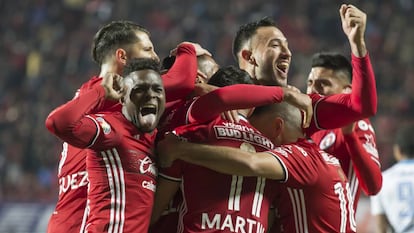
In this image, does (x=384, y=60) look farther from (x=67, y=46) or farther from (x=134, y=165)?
(x=134, y=165)

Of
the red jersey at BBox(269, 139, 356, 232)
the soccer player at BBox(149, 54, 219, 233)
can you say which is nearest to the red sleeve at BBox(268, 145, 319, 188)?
the red jersey at BBox(269, 139, 356, 232)

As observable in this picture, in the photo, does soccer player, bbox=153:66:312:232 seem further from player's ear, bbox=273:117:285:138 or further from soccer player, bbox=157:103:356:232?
player's ear, bbox=273:117:285:138

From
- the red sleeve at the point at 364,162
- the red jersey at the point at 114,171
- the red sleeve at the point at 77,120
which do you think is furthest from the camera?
the red sleeve at the point at 364,162

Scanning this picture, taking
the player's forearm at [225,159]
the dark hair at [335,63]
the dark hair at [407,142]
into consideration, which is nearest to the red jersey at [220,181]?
the player's forearm at [225,159]

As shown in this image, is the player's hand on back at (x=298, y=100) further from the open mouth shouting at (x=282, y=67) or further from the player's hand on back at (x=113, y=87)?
the player's hand on back at (x=113, y=87)

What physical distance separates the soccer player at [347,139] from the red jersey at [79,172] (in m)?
1.12

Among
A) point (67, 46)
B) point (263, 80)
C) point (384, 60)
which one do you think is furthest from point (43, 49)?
point (263, 80)

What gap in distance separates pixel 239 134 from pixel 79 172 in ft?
2.75

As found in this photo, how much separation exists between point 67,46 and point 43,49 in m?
0.41

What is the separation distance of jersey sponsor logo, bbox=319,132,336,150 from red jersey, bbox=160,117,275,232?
123 centimetres

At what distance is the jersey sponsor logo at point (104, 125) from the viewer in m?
3.68

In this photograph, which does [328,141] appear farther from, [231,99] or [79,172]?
[79,172]

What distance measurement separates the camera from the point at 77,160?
421 cm

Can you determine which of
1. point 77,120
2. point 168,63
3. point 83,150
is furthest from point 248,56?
point 77,120
